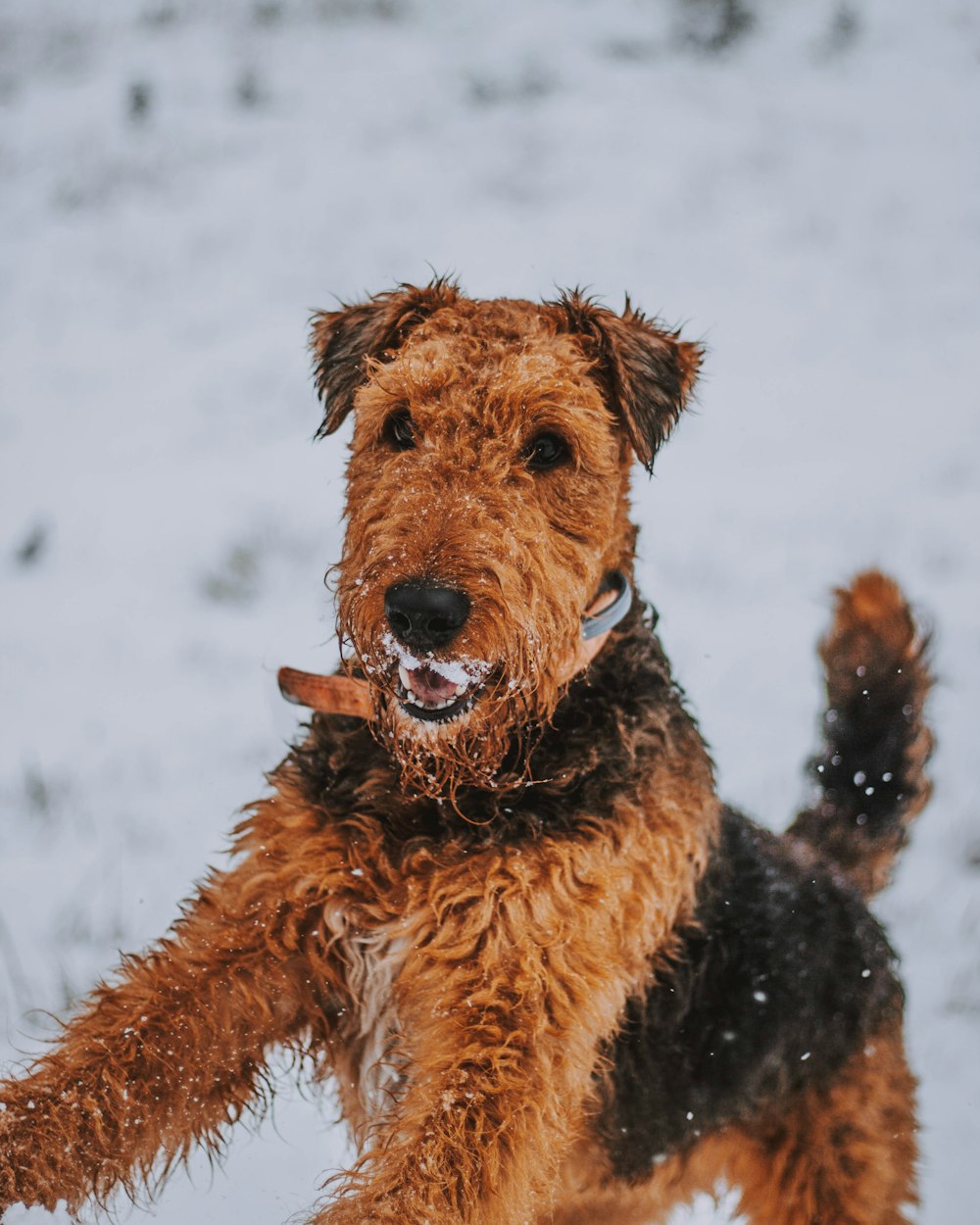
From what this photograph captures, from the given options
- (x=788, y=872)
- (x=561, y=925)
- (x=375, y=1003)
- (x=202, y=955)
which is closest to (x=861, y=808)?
(x=788, y=872)

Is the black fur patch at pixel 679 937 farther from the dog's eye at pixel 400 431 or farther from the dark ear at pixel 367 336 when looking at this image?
the dark ear at pixel 367 336

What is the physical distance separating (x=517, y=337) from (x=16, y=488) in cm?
432

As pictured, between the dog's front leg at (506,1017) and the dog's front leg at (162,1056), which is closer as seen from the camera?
the dog's front leg at (506,1017)

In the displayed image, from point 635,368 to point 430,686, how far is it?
1.08m

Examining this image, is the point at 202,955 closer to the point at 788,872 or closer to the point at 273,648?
the point at 788,872

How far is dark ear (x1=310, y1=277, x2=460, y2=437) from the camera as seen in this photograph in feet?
9.07

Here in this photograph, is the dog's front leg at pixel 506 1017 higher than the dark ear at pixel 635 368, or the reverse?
the dark ear at pixel 635 368

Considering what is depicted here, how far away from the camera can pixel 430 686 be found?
2.19m

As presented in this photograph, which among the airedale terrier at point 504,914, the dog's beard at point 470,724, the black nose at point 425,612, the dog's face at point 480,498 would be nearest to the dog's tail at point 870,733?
the airedale terrier at point 504,914

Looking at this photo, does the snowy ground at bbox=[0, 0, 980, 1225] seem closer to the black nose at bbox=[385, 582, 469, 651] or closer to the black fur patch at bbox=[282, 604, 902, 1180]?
the black fur patch at bbox=[282, 604, 902, 1180]

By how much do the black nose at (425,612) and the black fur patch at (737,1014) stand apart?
119 cm

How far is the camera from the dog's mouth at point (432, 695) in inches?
85.7

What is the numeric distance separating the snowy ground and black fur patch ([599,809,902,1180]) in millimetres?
1062

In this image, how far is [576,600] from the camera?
237 centimetres
